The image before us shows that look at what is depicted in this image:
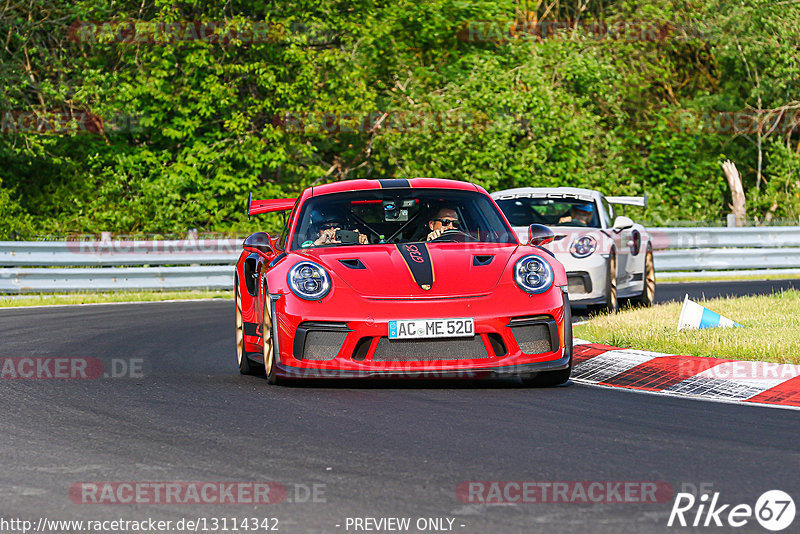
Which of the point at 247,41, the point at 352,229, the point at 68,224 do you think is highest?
the point at 247,41

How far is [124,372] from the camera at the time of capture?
30.2ft

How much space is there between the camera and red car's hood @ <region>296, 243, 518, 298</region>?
25.1 ft

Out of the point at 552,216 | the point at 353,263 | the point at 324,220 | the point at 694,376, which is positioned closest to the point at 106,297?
the point at 552,216

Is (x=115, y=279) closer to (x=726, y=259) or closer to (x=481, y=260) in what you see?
(x=726, y=259)

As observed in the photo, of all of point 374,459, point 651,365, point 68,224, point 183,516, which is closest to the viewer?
point 183,516

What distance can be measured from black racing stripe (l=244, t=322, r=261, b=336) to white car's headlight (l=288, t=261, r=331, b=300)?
0.88 metres

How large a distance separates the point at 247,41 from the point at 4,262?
936 centimetres

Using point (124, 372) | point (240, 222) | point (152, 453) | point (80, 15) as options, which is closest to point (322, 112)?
point (240, 222)

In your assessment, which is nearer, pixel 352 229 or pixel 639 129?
pixel 352 229

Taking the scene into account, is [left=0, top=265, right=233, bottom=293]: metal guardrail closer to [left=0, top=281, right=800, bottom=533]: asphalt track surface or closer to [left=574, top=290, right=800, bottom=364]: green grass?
[left=574, top=290, right=800, bottom=364]: green grass

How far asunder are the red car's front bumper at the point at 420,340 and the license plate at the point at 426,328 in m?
0.03

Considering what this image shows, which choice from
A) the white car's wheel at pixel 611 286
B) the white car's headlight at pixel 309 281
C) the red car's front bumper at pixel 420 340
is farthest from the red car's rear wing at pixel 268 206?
the white car's wheel at pixel 611 286

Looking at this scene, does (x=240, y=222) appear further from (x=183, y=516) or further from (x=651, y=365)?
(x=183, y=516)

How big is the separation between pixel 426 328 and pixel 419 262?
605 mm
